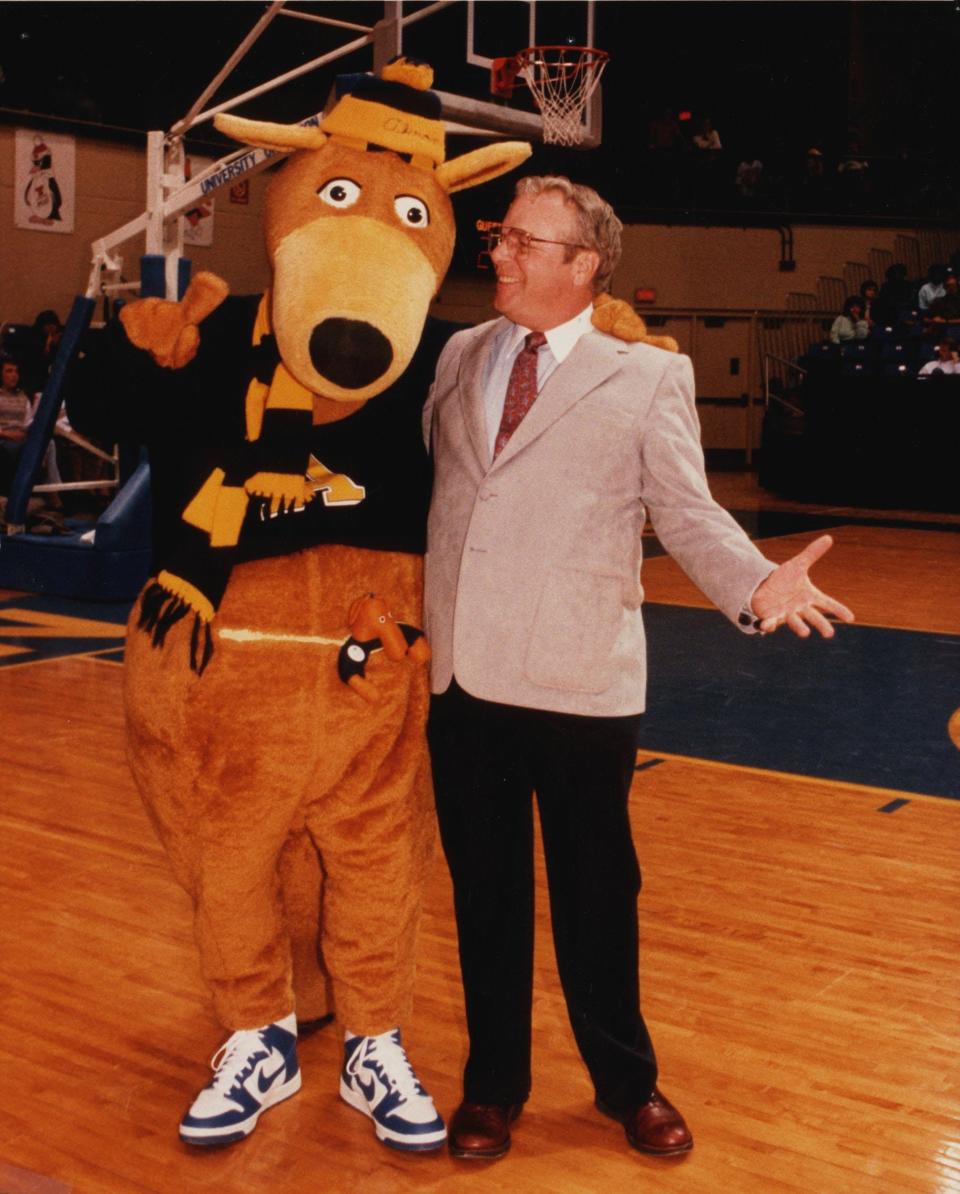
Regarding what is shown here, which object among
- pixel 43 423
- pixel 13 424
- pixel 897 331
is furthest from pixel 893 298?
pixel 43 423

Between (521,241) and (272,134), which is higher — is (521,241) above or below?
below

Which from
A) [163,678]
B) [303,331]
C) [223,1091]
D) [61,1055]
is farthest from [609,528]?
[61,1055]

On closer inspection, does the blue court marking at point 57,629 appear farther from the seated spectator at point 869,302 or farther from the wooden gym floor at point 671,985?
the seated spectator at point 869,302

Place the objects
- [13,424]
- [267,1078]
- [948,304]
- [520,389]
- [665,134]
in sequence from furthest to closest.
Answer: [665,134], [948,304], [13,424], [267,1078], [520,389]

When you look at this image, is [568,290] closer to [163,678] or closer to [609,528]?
[609,528]

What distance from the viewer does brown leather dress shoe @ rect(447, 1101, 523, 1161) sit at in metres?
2.40

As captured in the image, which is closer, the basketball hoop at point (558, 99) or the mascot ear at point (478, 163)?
the mascot ear at point (478, 163)

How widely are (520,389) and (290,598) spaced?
503mm

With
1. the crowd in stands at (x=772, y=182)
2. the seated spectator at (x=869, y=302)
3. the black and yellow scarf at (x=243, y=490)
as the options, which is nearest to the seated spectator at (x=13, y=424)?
the black and yellow scarf at (x=243, y=490)

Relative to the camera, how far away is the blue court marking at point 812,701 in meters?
5.14

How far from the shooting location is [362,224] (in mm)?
2281

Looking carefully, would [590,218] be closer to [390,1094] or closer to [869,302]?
[390,1094]

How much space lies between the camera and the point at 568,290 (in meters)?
2.34

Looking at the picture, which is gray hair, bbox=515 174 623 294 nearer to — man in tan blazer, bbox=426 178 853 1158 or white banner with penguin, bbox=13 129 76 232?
man in tan blazer, bbox=426 178 853 1158
